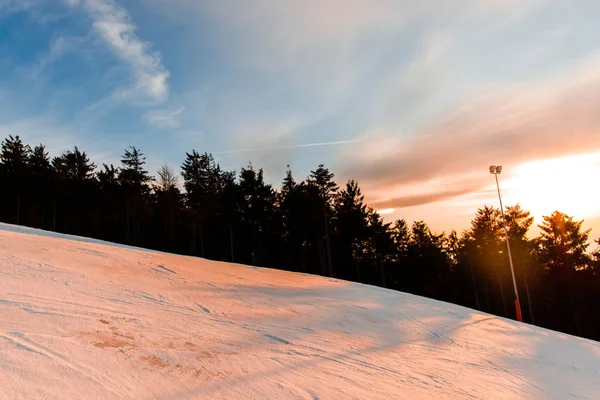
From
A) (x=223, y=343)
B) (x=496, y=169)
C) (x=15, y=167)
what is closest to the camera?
(x=223, y=343)

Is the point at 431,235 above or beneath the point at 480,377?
above

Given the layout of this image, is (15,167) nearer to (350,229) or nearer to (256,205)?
(256,205)

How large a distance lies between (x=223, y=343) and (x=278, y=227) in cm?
3486

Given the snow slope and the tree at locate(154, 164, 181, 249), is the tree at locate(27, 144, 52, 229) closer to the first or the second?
the tree at locate(154, 164, 181, 249)

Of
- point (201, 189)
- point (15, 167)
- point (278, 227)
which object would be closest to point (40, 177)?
point (15, 167)

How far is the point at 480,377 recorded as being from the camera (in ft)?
20.5

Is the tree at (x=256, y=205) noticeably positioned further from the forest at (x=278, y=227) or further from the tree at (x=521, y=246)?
the tree at (x=521, y=246)

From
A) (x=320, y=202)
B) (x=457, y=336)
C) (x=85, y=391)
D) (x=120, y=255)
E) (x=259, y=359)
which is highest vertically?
(x=320, y=202)

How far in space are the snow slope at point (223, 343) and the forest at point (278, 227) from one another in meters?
25.8

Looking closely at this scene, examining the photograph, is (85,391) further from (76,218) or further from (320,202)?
(76,218)

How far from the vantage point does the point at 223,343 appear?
5.09 metres

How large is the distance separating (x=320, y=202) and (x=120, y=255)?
28.0m

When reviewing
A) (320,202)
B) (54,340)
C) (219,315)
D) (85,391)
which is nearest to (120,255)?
(219,315)

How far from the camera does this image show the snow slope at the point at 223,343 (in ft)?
11.9
